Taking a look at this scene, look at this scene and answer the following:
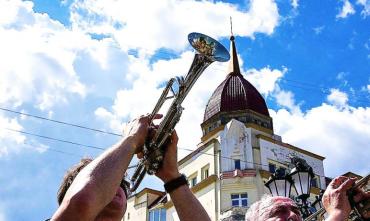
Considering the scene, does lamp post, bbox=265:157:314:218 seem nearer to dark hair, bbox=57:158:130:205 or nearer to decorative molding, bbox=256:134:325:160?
dark hair, bbox=57:158:130:205

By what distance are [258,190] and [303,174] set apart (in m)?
19.2

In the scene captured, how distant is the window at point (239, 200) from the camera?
2627 centimetres

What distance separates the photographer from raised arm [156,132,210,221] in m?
2.91

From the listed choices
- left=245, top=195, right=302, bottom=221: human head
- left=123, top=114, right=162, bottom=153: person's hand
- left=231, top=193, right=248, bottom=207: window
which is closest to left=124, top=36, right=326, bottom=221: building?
left=231, top=193, right=248, bottom=207: window

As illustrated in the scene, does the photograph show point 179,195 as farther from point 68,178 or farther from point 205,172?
point 205,172

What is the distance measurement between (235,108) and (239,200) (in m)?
6.53

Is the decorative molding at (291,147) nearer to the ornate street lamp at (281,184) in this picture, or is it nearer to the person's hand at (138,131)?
the ornate street lamp at (281,184)

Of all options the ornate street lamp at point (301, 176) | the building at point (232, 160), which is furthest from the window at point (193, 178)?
the ornate street lamp at point (301, 176)

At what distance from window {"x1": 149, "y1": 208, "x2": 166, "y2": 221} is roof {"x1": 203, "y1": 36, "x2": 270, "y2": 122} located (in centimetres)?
590

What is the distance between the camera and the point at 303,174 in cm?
766

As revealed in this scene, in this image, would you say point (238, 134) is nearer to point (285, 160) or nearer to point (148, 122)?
point (285, 160)

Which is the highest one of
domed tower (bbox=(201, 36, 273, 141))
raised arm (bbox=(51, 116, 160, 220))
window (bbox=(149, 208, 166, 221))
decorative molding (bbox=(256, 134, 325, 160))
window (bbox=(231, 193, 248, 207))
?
domed tower (bbox=(201, 36, 273, 141))

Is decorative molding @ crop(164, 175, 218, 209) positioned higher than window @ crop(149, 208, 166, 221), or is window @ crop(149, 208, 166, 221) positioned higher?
decorative molding @ crop(164, 175, 218, 209)

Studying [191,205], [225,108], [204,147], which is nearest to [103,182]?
[191,205]
